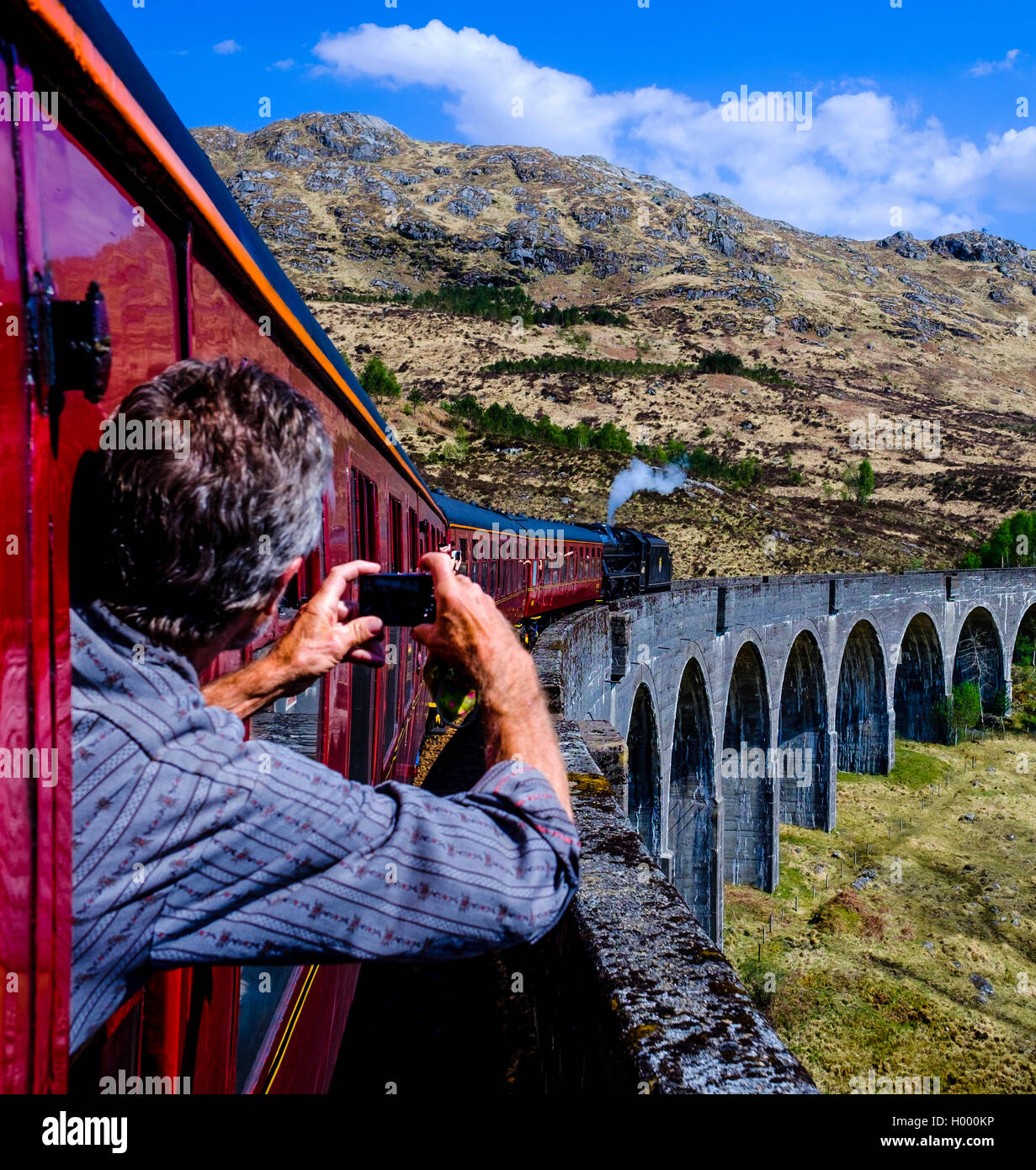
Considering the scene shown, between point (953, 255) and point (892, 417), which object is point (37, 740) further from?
point (953, 255)

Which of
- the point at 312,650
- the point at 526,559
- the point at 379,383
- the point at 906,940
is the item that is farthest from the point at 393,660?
the point at 379,383

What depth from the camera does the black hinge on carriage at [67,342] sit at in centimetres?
111

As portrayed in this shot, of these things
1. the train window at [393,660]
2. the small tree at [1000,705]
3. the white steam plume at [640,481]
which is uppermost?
the white steam plume at [640,481]

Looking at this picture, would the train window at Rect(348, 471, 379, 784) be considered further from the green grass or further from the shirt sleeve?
the green grass

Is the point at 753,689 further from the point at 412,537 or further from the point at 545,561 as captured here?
the point at 412,537

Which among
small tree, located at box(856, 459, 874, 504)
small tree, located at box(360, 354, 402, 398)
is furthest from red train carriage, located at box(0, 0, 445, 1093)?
small tree, located at box(856, 459, 874, 504)

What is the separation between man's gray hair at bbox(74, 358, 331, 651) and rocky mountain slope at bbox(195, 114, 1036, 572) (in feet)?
137

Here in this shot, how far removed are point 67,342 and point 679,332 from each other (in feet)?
356

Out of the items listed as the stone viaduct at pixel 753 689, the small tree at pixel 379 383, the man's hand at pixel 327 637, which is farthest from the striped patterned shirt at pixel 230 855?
the small tree at pixel 379 383

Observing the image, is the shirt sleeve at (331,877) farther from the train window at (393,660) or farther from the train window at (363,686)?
the train window at (393,660)

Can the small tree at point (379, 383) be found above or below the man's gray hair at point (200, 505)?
above

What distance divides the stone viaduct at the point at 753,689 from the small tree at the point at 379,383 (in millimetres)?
41201

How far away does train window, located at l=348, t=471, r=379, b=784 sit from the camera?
4250 mm
